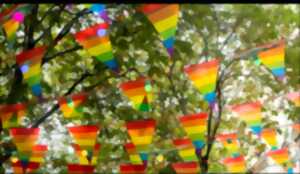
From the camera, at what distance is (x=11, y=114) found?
211 inches

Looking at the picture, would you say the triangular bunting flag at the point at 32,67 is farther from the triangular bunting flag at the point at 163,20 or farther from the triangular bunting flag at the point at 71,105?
the triangular bunting flag at the point at 163,20

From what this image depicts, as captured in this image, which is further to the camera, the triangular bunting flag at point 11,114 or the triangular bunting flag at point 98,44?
the triangular bunting flag at point 11,114

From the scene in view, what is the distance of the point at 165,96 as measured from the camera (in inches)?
296

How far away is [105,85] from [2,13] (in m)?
2.34

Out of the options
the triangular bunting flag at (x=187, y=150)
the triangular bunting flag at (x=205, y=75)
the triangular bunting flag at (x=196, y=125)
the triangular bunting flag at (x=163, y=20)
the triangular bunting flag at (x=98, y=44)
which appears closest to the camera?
the triangular bunting flag at (x=163, y=20)

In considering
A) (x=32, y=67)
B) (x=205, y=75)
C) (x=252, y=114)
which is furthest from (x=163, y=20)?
(x=252, y=114)

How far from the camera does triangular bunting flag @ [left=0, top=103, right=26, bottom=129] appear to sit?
5.26m

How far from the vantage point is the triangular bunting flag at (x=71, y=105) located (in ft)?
18.4

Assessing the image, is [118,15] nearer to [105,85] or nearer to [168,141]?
[105,85]

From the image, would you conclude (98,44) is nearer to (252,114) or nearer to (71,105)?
(71,105)

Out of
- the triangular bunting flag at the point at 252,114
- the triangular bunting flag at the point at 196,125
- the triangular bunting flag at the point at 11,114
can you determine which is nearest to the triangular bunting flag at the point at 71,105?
the triangular bunting flag at the point at 11,114

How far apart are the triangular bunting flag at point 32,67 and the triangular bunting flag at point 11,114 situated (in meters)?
0.56

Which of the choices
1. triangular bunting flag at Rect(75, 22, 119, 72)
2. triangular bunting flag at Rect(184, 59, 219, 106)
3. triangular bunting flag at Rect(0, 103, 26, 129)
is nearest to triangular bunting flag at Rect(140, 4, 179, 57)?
triangular bunting flag at Rect(75, 22, 119, 72)

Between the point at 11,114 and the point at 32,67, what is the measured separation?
82 centimetres
